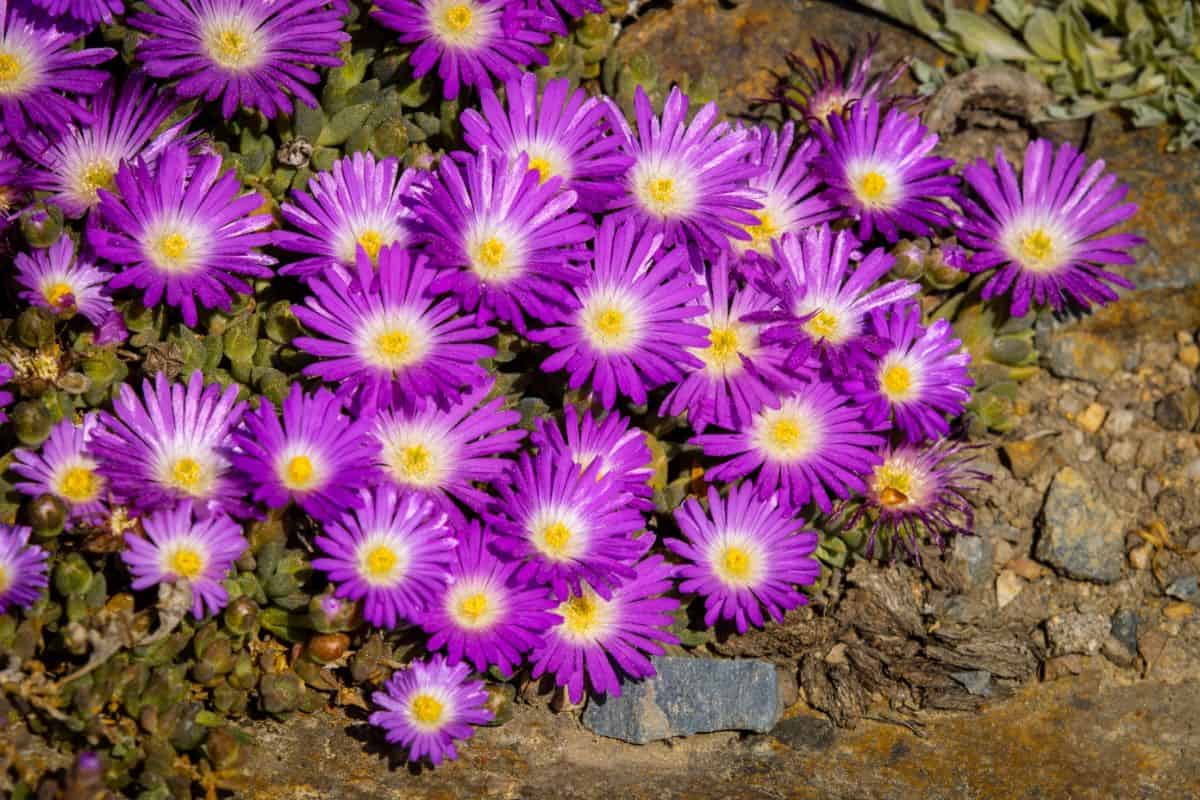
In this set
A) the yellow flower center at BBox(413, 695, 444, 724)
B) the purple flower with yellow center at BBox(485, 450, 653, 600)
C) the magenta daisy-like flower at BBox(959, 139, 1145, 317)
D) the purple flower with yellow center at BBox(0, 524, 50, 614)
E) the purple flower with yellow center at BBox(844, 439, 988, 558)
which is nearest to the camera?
the purple flower with yellow center at BBox(0, 524, 50, 614)

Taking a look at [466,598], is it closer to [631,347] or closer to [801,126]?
[631,347]

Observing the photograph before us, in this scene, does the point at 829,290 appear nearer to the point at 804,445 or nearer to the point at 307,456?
the point at 804,445

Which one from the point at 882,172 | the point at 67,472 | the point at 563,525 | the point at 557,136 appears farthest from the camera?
the point at 882,172

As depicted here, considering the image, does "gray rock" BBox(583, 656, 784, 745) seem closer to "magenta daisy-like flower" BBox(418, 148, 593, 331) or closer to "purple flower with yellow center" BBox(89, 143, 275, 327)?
"magenta daisy-like flower" BBox(418, 148, 593, 331)

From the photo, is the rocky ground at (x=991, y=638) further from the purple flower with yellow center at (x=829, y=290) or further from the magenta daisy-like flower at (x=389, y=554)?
the purple flower with yellow center at (x=829, y=290)

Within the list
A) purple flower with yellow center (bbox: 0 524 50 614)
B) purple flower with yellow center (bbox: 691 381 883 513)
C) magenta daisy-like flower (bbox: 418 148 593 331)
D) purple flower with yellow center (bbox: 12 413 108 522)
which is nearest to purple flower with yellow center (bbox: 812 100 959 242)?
purple flower with yellow center (bbox: 691 381 883 513)

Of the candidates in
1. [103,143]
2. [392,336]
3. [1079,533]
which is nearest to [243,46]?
[103,143]

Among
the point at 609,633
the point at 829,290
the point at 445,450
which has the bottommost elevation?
the point at 609,633
